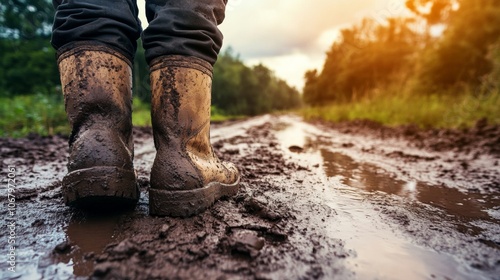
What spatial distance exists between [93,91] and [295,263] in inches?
37.6

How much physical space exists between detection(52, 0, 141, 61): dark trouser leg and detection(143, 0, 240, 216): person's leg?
0.13m

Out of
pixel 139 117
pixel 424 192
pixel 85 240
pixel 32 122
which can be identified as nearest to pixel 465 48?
pixel 424 192

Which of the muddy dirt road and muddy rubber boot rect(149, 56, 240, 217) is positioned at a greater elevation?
muddy rubber boot rect(149, 56, 240, 217)

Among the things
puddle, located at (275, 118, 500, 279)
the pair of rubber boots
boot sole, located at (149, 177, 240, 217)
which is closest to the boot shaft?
the pair of rubber boots

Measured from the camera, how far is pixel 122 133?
45.4 inches

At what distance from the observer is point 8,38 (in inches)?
955

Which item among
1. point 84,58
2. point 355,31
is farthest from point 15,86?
point 355,31

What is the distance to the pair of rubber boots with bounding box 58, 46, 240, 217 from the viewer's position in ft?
3.22

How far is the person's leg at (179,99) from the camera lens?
1019mm

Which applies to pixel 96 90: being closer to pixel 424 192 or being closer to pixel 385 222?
pixel 385 222

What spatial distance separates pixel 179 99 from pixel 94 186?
43 cm

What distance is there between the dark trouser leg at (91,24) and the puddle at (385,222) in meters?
1.12

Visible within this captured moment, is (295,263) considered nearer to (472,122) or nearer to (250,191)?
(250,191)

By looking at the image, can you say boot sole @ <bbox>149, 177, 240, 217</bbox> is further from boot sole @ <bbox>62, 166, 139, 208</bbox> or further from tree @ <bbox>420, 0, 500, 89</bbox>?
tree @ <bbox>420, 0, 500, 89</bbox>
